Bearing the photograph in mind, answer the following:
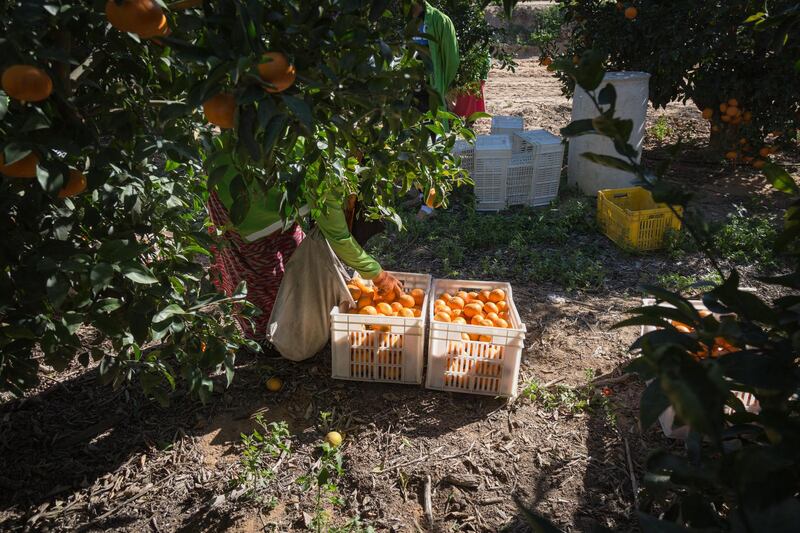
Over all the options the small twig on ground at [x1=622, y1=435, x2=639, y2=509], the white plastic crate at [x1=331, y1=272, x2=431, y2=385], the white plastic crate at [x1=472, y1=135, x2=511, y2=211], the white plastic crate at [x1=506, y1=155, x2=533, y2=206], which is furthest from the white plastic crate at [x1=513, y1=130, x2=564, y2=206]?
the small twig on ground at [x1=622, y1=435, x2=639, y2=509]

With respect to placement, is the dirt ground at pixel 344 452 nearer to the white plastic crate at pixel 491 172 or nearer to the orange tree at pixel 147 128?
the orange tree at pixel 147 128

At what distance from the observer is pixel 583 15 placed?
6.16 meters

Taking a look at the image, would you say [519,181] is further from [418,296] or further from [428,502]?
[428,502]

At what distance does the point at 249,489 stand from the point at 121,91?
1.58 metres

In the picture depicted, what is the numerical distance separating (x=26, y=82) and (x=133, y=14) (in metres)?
0.21

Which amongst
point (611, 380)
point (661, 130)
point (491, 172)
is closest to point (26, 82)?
point (611, 380)

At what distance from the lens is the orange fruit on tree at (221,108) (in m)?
1.02

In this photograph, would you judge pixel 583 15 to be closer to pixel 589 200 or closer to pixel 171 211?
pixel 589 200

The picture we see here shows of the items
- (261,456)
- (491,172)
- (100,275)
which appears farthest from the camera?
(491,172)

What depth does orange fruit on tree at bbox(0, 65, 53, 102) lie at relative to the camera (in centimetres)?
92

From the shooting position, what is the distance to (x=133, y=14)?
94cm

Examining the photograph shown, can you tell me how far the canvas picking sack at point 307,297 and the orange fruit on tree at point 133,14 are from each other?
1.84 meters

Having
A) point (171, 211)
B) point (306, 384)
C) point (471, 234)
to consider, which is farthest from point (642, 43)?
point (171, 211)

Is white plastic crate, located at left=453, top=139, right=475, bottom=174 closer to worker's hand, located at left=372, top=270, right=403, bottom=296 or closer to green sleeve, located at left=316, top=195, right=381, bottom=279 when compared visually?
worker's hand, located at left=372, top=270, right=403, bottom=296
